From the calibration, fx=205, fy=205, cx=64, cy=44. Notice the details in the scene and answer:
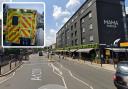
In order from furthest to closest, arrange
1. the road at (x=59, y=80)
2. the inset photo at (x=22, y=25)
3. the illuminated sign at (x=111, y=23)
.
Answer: the illuminated sign at (x=111, y=23) → the road at (x=59, y=80) → the inset photo at (x=22, y=25)

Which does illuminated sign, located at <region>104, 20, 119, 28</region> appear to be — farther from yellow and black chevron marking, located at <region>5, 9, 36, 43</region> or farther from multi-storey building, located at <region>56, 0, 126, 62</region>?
yellow and black chevron marking, located at <region>5, 9, 36, 43</region>

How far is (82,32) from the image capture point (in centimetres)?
6059

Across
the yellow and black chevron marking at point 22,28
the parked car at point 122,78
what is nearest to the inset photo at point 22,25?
the yellow and black chevron marking at point 22,28

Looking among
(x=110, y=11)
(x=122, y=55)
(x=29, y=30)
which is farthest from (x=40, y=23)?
(x=110, y=11)

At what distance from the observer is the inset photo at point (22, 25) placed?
212 inches

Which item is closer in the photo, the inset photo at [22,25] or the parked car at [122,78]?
the inset photo at [22,25]

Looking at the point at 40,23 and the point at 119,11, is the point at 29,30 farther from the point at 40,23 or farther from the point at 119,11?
the point at 119,11

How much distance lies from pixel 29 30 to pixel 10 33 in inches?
20.1

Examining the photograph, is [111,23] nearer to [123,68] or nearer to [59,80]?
[59,80]

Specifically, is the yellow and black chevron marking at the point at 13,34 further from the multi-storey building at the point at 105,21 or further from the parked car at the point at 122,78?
the multi-storey building at the point at 105,21

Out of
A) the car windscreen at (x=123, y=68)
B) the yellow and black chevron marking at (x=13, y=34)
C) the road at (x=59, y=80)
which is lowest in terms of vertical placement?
the road at (x=59, y=80)

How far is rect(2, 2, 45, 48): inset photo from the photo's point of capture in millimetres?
5379

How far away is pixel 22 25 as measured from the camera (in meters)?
5.50

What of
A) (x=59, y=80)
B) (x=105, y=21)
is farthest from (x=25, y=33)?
(x=105, y=21)
